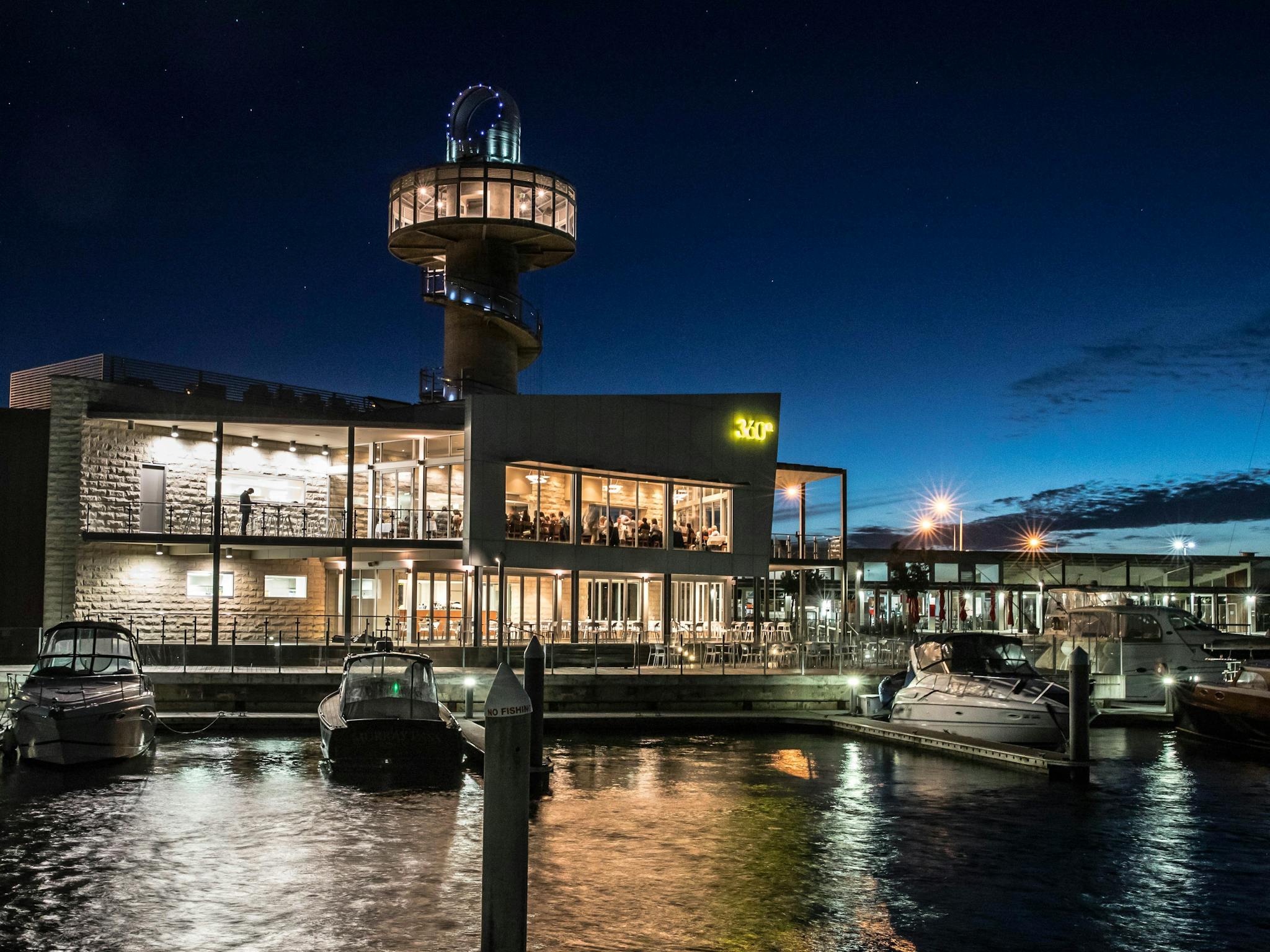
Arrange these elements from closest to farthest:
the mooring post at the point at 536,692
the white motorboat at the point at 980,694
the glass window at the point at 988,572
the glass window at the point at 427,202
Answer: the mooring post at the point at 536,692, the white motorboat at the point at 980,694, the glass window at the point at 427,202, the glass window at the point at 988,572

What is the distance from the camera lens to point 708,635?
117 ft

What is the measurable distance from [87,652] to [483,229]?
80.8ft

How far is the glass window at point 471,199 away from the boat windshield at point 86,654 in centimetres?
2382

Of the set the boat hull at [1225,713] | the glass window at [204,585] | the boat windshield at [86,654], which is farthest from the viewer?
the glass window at [204,585]

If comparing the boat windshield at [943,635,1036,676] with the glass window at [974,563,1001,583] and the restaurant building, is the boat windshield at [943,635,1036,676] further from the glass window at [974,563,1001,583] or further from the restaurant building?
the glass window at [974,563,1001,583]

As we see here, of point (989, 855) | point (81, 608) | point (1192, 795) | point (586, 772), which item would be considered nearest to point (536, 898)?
point (989, 855)

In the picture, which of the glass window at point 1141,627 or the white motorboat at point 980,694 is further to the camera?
the glass window at point 1141,627

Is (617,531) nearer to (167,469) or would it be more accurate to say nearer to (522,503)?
(522,503)

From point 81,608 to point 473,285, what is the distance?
16376mm

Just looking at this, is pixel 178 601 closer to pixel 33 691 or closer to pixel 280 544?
pixel 280 544

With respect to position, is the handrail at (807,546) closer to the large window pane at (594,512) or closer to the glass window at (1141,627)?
the large window pane at (594,512)

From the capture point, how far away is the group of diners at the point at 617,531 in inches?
1330

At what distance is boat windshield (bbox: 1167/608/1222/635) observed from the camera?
29.3 metres

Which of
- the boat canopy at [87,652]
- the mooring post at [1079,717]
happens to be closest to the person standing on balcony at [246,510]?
the boat canopy at [87,652]
